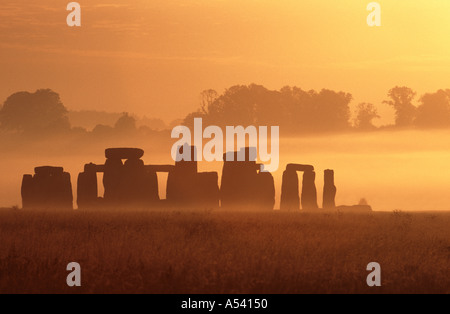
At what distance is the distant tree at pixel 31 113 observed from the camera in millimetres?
114000

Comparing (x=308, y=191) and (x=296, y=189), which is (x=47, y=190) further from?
(x=308, y=191)

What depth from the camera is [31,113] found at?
114250 millimetres

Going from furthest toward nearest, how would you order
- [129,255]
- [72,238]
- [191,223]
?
[191,223] → [72,238] → [129,255]

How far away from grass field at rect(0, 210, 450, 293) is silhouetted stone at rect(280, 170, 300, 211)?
71.5ft

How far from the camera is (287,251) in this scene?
21969 mm

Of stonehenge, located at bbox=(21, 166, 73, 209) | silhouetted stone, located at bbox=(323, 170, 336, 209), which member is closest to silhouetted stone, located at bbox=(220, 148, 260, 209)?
silhouetted stone, located at bbox=(323, 170, 336, 209)

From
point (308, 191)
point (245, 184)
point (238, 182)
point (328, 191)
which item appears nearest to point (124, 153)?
point (238, 182)

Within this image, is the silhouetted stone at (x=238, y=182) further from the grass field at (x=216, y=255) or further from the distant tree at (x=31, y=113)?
the distant tree at (x=31, y=113)

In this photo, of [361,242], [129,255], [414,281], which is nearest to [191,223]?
[361,242]

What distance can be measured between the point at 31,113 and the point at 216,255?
9682 centimetres

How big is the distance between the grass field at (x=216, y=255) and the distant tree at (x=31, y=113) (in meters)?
86.0

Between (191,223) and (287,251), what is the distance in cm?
725

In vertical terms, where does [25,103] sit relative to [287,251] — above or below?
above
